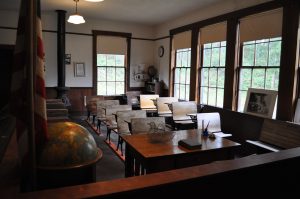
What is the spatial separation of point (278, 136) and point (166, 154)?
6.68 feet

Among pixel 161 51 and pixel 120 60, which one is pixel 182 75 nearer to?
pixel 161 51

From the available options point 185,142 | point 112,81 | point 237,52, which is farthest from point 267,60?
point 112,81

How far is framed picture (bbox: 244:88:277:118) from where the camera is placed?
4.28 m

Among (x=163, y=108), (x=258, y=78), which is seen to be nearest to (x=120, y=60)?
(x=163, y=108)

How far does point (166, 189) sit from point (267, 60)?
4.05m

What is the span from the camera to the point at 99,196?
37.6 inches

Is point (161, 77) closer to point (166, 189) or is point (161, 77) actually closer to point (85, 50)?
point (85, 50)

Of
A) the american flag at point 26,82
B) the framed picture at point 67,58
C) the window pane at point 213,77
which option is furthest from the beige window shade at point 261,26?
the framed picture at point 67,58

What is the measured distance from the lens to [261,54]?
15.1 feet

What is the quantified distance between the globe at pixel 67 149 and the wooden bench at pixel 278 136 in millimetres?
2891

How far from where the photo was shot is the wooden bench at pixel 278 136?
3520mm

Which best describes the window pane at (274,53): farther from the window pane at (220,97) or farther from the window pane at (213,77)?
the window pane at (213,77)

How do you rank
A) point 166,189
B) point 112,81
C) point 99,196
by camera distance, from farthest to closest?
1. point 112,81
2. point 166,189
3. point 99,196

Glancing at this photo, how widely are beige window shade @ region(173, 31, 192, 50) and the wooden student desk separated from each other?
3875mm
